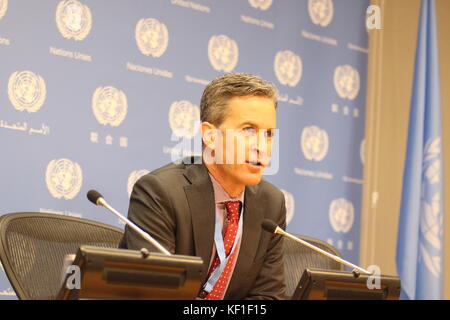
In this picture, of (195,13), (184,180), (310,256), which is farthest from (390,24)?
(184,180)

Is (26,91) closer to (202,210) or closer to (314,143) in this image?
(202,210)

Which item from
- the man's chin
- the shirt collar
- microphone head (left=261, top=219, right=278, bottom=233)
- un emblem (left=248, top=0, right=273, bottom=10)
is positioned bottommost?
microphone head (left=261, top=219, right=278, bottom=233)

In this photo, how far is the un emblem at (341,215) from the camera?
201 inches

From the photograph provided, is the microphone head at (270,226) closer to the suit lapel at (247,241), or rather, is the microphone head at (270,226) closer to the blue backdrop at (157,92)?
the suit lapel at (247,241)

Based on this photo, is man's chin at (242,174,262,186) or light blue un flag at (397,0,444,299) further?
light blue un flag at (397,0,444,299)

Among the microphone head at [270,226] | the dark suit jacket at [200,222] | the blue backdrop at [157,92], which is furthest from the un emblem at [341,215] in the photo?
the microphone head at [270,226]

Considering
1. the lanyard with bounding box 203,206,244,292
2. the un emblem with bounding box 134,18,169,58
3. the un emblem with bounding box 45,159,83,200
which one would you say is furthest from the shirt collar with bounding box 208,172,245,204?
the un emblem with bounding box 134,18,169,58

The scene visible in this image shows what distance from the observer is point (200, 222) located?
8.96 feet

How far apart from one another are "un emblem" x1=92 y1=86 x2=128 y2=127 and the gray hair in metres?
1.21

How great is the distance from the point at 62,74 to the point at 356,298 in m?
2.29

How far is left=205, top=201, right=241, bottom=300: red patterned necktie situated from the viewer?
2.75 metres

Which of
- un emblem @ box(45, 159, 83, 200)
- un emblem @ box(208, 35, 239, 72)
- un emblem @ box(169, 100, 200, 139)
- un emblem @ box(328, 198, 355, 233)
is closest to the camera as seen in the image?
un emblem @ box(45, 159, 83, 200)

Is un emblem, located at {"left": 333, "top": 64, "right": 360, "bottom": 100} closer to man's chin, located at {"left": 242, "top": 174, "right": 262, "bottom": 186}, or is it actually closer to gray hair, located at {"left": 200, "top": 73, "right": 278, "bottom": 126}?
gray hair, located at {"left": 200, "top": 73, "right": 278, "bottom": 126}

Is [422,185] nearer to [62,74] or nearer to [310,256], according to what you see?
[310,256]
